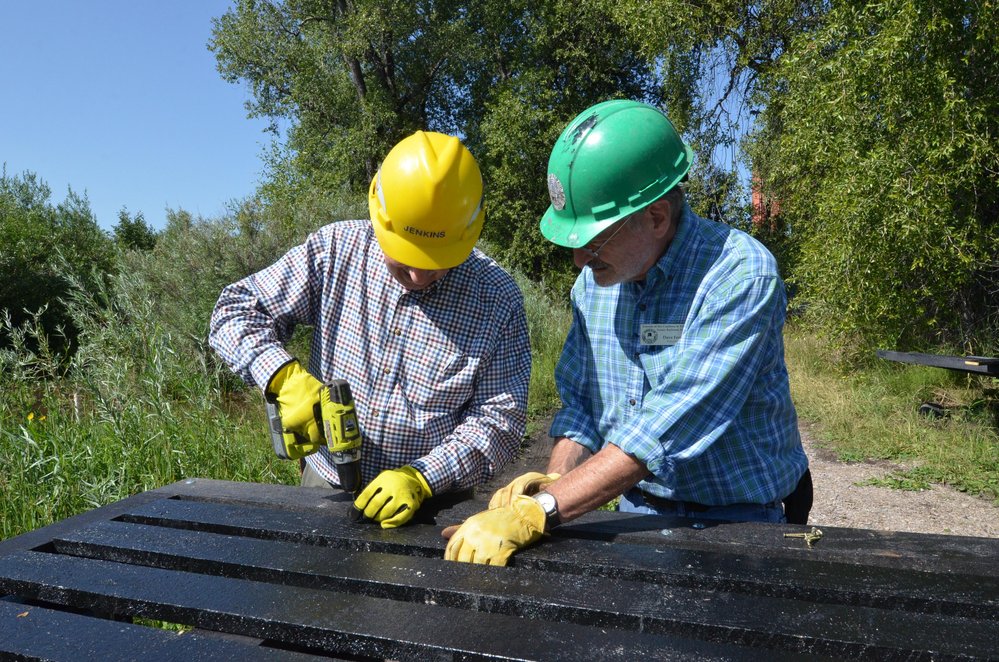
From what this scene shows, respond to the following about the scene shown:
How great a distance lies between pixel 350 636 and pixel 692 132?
1561cm

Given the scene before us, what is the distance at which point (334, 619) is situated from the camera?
1.35m

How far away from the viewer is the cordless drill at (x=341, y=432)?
2.11 metres

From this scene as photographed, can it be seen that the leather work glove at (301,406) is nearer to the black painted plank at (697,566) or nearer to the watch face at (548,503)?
the black painted plank at (697,566)

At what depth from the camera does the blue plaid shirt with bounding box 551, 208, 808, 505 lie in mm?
1821

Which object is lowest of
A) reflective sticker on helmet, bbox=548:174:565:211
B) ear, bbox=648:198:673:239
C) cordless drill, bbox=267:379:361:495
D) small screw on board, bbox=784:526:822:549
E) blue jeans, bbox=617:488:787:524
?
blue jeans, bbox=617:488:787:524

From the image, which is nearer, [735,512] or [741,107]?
[735,512]

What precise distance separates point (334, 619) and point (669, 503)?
1.17 m

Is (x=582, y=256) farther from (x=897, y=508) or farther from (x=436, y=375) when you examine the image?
(x=897, y=508)

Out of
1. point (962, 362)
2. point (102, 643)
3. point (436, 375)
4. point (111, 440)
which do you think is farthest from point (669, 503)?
point (962, 362)

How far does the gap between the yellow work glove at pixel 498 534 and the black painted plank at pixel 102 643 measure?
48cm

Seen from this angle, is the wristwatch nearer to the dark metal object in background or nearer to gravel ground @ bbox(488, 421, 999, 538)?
the dark metal object in background

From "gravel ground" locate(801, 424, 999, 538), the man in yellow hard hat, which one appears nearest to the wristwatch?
the man in yellow hard hat

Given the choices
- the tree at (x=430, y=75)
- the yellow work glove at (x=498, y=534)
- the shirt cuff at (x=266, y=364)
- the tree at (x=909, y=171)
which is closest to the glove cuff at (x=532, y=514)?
the yellow work glove at (x=498, y=534)

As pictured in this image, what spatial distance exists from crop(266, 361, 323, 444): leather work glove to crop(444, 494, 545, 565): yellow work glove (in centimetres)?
65
